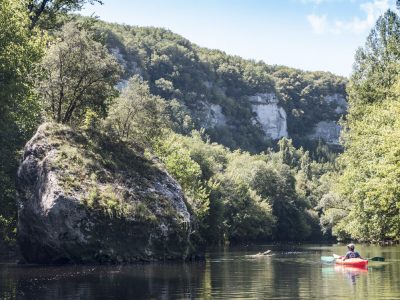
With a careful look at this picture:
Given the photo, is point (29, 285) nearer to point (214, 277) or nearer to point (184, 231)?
point (214, 277)

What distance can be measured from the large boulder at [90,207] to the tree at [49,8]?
14.7m

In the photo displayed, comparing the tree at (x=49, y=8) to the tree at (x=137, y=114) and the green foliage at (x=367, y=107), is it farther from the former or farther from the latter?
the green foliage at (x=367, y=107)

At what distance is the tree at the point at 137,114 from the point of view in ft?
213

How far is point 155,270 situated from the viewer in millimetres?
38000

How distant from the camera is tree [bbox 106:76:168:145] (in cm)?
6506

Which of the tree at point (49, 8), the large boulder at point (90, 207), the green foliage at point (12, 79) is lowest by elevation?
the large boulder at point (90, 207)

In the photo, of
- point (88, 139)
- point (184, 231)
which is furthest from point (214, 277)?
point (88, 139)

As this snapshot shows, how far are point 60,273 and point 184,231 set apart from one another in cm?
1410

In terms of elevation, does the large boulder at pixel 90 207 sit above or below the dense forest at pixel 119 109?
below

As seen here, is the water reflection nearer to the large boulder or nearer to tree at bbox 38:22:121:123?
the large boulder

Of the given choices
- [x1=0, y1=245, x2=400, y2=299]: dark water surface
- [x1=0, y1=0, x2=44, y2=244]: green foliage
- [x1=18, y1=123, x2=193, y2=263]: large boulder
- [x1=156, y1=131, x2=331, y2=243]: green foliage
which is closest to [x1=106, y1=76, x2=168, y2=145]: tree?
[x1=156, y1=131, x2=331, y2=243]: green foliage

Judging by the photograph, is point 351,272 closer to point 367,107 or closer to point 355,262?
point 355,262

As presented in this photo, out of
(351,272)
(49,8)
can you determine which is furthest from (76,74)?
(351,272)

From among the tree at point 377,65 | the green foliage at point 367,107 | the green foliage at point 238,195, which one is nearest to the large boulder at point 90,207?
the green foliage at point 238,195
